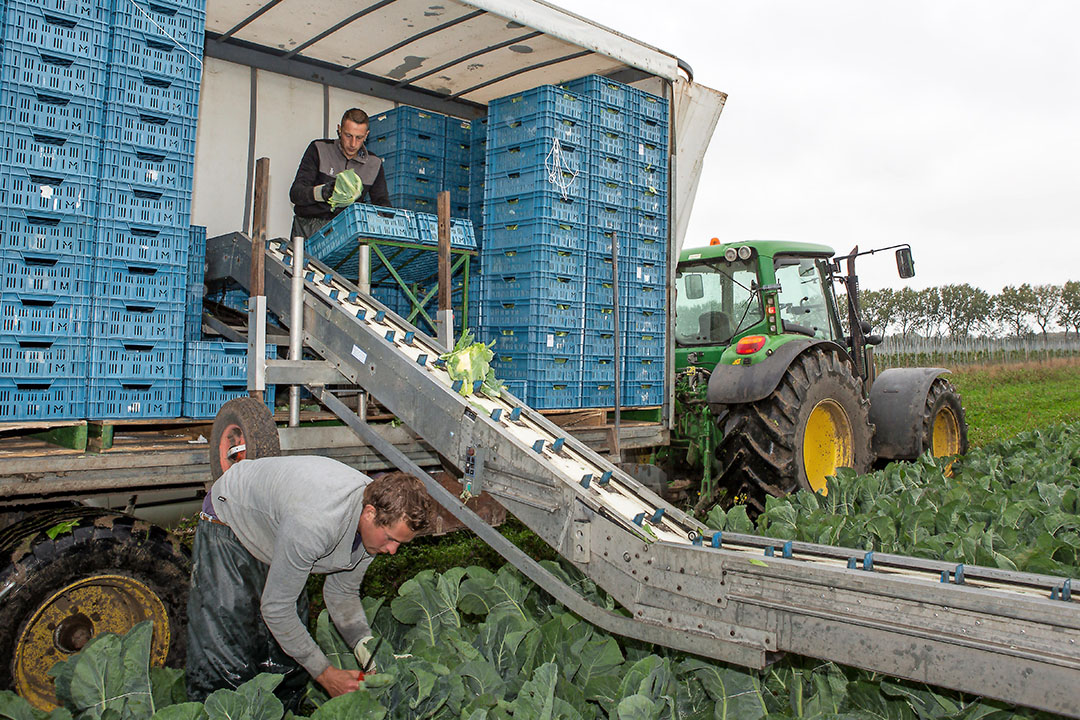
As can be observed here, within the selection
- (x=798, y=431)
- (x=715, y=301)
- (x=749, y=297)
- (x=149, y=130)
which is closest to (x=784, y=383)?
(x=798, y=431)

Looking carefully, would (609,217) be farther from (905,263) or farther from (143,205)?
(143,205)

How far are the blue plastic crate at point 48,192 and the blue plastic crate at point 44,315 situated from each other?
1.36 feet

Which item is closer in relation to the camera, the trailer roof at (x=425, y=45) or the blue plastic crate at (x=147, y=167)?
the blue plastic crate at (x=147, y=167)

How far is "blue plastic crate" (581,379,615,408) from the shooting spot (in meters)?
6.35

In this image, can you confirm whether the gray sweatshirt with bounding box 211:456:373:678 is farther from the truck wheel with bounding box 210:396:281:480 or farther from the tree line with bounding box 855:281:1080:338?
the tree line with bounding box 855:281:1080:338

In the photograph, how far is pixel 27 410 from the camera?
3.81 metres

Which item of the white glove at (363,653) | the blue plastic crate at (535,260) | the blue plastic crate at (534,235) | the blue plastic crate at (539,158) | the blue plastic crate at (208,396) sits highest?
the blue plastic crate at (539,158)

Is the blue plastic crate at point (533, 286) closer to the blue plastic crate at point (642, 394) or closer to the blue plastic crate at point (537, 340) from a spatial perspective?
the blue plastic crate at point (537, 340)

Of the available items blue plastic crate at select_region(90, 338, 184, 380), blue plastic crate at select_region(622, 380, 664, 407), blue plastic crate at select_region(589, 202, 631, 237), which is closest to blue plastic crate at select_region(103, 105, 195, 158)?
blue plastic crate at select_region(90, 338, 184, 380)

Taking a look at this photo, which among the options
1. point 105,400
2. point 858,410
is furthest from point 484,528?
point 858,410

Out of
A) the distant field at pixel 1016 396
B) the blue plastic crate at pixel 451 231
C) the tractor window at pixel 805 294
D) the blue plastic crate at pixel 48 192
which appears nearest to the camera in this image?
the blue plastic crate at pixel 48 192

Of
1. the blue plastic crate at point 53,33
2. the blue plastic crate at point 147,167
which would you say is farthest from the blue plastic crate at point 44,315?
the blue plastic crate at point 53,33

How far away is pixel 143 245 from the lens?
4.18 meters

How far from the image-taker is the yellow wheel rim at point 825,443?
21.6ft
